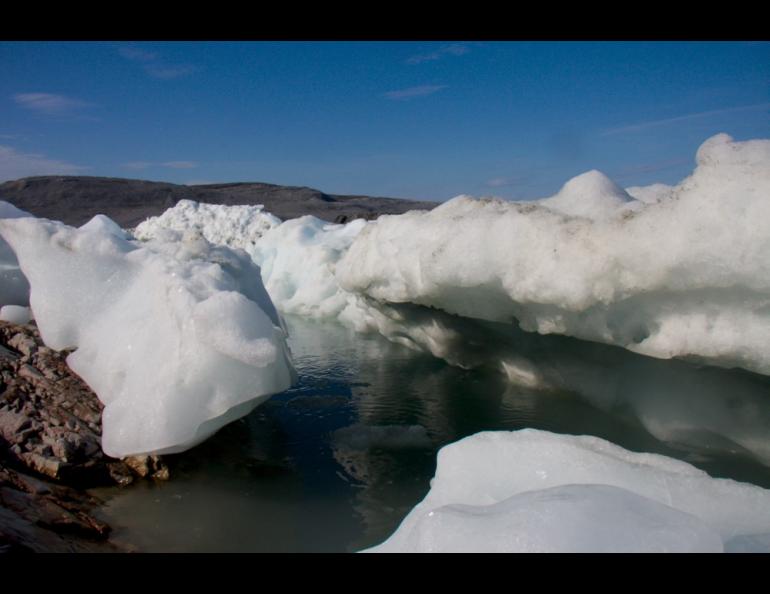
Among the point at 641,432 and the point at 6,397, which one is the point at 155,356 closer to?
the point at 6,397

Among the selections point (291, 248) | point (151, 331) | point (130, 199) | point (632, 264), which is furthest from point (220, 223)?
point (130, 199)

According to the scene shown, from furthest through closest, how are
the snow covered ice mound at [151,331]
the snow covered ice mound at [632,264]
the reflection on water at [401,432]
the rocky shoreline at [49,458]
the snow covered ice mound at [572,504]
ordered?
the snow covered ice mound at [151,331] < the reflection on water at [401,432] < the snow covered ice mound at [632,264] < the rocky shoreline at [49,458] < the snow covered ice mound at [572,504]

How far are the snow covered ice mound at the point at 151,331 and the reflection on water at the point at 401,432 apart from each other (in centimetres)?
38

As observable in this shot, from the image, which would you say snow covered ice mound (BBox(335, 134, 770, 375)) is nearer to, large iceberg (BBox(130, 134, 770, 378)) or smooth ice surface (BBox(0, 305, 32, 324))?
large iceberg (BBox(130, 134, 770, 378))

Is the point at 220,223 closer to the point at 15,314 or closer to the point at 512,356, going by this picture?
the point at 15,314

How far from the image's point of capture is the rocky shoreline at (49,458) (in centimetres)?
253

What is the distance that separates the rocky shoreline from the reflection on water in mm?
144

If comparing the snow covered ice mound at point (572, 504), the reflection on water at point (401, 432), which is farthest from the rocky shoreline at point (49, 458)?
the snow covered ice mound at point (572, 504)

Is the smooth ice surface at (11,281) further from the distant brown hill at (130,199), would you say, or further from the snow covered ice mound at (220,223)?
the distant brown hill at (130,199)

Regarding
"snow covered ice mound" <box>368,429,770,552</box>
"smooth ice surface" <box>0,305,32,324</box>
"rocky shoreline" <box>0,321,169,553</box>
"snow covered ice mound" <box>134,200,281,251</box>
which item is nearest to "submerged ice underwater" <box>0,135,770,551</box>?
"snow covered ice mound" <box>368,429,770,552</box>

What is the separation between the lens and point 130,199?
3284cm

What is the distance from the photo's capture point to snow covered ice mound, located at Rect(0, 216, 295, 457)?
10.5ft
